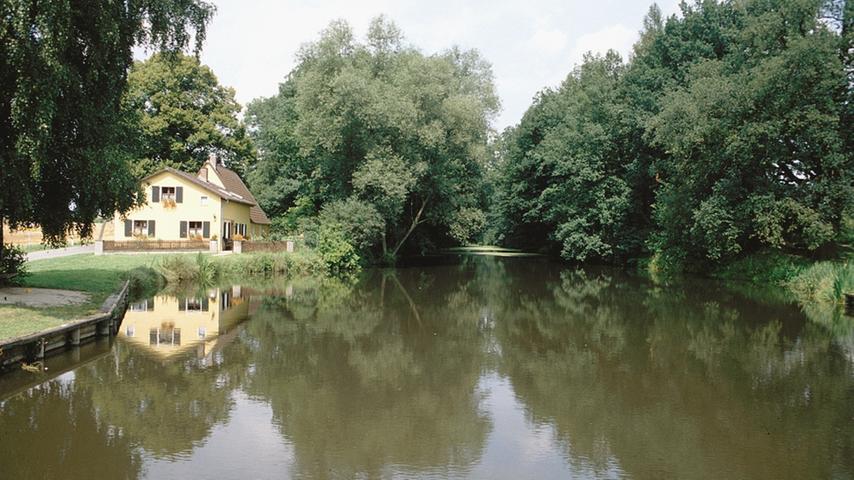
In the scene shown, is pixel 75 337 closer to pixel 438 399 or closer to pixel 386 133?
pixel 438 399

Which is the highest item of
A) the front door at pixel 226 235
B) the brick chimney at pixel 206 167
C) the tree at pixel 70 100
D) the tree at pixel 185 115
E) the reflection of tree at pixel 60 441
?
the tree at pixel 185 115

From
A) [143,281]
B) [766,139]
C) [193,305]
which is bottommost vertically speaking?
[193,305]

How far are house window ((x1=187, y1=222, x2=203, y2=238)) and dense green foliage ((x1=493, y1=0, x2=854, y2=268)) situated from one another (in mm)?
24350

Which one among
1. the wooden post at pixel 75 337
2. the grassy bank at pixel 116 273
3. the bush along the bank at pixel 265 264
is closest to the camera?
the wooden post at pixel 75 337

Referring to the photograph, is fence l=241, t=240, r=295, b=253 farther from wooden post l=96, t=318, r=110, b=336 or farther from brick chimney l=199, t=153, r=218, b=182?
wooden post l=96, t=318, r=110, b=336

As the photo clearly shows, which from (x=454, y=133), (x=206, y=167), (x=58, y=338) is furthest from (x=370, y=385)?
(x=206, y=167)

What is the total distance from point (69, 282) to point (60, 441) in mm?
12791

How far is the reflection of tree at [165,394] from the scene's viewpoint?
8.17 m

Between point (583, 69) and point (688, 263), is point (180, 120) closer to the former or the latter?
point (583, 69)

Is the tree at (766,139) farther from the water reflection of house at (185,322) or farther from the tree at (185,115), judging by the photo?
the tree at (185,115)

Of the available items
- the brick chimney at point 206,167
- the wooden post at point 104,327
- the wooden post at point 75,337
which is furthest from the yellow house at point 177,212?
the wooden post at point 75,337

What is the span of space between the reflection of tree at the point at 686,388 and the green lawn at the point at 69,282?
31.0 ft

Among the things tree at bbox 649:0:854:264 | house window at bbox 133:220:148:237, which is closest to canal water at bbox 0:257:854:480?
tree at bbox 649:0:854:264

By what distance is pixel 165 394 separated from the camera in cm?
998
